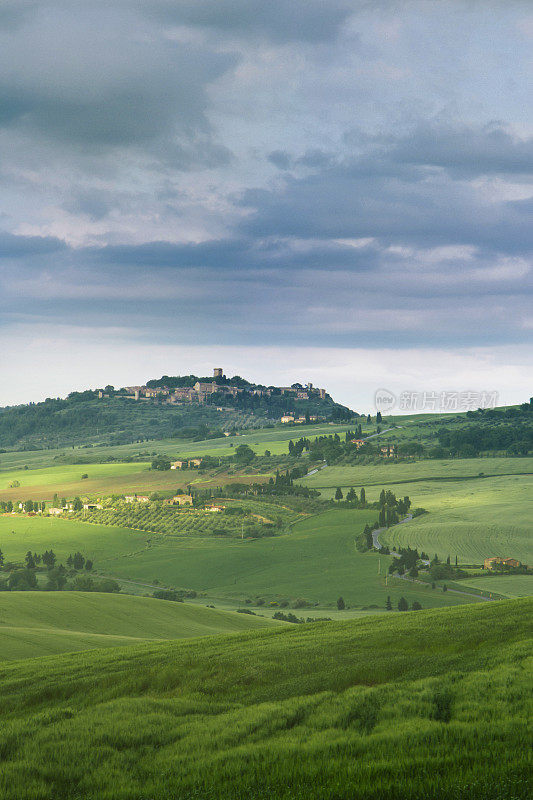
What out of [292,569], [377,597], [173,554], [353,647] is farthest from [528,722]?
[173,554]

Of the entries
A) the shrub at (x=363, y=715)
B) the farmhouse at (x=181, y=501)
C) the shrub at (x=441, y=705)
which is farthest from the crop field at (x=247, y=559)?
the shrub at (x=363, y=715)

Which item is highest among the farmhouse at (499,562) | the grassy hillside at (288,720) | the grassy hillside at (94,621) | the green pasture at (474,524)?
the grassy hillside at (288,720)

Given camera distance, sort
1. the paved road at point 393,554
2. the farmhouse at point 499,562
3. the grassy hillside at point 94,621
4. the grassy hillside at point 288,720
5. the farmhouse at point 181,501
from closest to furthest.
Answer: the grassy hillside at point 288,720 → the grassy hillside at point 94,621 → the paved road at point 393,554 → the farmhouse at point 499,562 → the farmhouse at point 181,501

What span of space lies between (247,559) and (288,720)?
130455 mm

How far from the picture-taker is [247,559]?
140m

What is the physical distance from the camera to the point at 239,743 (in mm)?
12328

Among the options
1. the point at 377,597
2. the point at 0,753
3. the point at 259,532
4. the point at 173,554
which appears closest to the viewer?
the point at 0,753

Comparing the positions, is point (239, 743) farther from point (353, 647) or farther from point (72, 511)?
point (72, 511)

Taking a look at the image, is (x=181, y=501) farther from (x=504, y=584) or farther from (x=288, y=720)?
(x=288, y=720)

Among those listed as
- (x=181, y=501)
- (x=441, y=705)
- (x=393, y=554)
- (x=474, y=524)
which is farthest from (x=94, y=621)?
(x=181, y=501)

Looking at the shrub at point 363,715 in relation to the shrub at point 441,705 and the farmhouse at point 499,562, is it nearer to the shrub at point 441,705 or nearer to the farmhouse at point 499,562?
the shrub at point 441,705

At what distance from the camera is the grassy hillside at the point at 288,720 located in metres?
10.2

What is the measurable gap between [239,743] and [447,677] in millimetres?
5841

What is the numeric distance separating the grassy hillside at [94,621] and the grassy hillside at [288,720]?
8.31 meters
